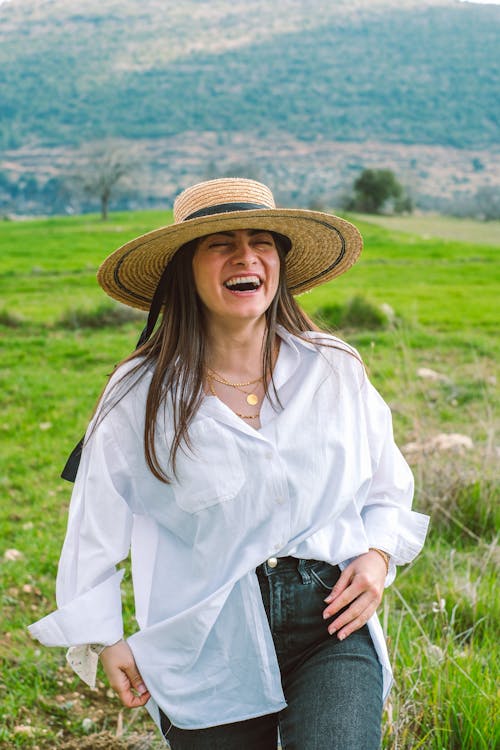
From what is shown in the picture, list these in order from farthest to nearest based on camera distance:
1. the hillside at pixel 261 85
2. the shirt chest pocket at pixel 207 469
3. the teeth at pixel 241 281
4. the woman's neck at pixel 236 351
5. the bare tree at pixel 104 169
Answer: the hillside at pixel 261 85 < the bare tree at pixel 104 169 < the woman's neck at pixel 236 351 < the teeth at pixel 241 281 < the shirt chest pocket at pixel 207 469

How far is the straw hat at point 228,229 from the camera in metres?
1.94

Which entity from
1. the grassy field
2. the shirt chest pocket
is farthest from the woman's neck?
the grassy field

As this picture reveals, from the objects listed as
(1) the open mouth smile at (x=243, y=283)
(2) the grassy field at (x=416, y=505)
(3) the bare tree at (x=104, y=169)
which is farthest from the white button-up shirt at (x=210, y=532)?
(3) the bare tree at (x=104, y=169)

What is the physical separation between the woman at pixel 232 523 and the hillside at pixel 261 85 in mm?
70105

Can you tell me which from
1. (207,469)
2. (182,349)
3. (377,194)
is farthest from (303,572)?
(377,194)

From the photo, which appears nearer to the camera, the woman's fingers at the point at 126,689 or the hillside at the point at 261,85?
the woman's fingers at the point at 126,689

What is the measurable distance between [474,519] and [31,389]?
5.30m

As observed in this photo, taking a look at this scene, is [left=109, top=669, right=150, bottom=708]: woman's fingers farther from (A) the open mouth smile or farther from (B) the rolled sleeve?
(A) the open mouth smile

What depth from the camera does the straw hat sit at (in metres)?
1.94

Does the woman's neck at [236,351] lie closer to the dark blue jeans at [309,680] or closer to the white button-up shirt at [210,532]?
the white button-up shirt at [210,532]

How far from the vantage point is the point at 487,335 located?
37.0ft

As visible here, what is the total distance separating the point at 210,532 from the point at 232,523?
0.06 m

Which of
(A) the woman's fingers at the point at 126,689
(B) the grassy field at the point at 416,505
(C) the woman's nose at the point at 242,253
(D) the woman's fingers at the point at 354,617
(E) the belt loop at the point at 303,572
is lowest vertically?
(B) the grassy field at the point at 416,505

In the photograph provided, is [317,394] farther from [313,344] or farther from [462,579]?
[462,579]
